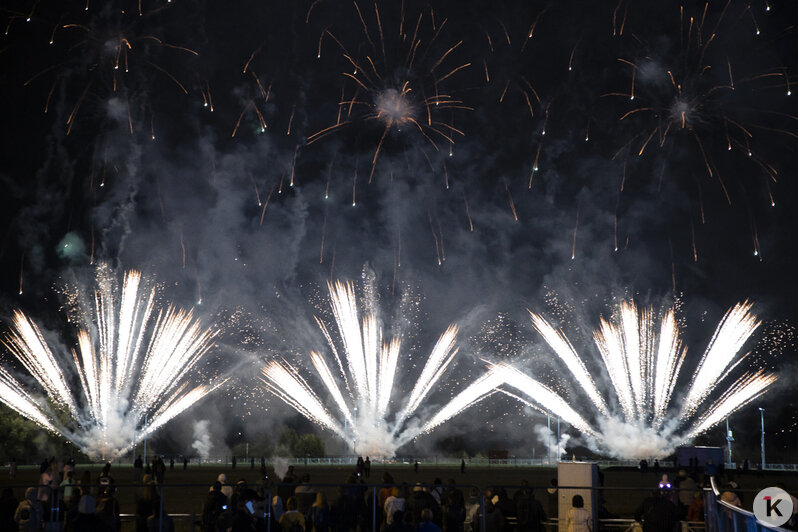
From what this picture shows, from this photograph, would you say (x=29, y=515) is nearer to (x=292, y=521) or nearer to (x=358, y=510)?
(x=292, y=521)

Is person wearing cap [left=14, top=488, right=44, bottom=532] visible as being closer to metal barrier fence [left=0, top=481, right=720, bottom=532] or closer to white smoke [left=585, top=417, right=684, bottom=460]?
metal barrier fence [left=0, top=481, right=720, bottom=532]

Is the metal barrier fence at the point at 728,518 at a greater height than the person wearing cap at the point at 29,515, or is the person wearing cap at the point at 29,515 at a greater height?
the metal barrier fence at the point at 728,518

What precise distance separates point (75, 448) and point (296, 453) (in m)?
29.0

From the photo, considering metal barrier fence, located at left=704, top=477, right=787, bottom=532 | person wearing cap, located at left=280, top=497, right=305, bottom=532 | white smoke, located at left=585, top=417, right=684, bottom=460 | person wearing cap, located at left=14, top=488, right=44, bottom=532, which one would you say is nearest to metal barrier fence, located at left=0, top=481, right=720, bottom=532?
person wearing cap, located at left=280, top=497, right=305, bottom=532

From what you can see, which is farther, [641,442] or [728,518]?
[641,442]

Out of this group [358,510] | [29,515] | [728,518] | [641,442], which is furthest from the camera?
[641,442]

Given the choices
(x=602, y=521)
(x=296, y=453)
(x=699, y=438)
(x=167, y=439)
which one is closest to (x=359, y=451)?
(x=296, y=453)

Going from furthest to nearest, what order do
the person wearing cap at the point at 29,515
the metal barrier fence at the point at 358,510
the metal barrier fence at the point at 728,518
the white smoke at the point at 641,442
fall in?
the white smoke at the point at 641,442 < the metal barrier fence at the point at 358,510 < the person wearing cap at the point at 29,515 < the metal barrier fence at the point at 728,518

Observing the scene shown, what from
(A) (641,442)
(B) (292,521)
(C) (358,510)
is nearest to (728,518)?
(B) (292,521)

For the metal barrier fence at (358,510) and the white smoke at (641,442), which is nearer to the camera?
the metal barrier fence at (358,510)

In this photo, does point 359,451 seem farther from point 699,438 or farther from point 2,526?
point 2,526

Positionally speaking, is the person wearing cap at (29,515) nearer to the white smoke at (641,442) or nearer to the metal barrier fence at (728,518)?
the metal barrier fence at (728,518)

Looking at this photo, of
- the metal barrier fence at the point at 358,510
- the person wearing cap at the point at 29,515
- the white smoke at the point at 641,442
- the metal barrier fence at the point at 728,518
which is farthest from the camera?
the white smoke at the point at 641,442

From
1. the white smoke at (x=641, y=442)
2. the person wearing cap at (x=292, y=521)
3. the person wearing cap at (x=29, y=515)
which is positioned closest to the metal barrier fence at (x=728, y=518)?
the person wearing cap at (x=292, y=521)
